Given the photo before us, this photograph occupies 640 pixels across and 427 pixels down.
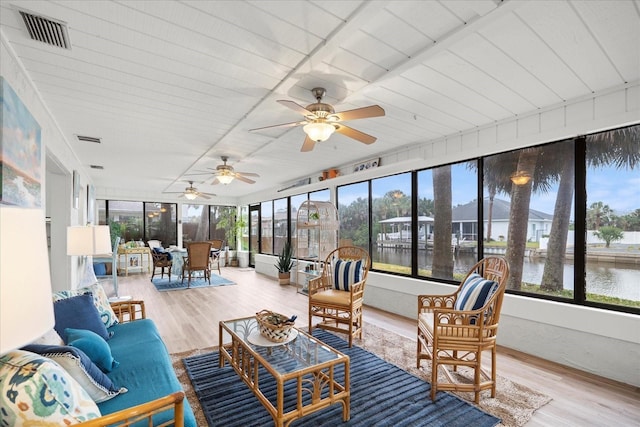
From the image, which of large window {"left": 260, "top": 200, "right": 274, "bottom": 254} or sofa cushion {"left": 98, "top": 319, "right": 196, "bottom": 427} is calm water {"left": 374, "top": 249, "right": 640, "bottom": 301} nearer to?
sofa cushion {"left": 98, "top": 319, "right": 196, "bottom": 427}

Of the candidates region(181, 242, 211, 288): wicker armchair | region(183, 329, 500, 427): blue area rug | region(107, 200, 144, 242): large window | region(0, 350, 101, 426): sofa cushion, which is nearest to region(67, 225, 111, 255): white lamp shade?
region(183, 329, 500, 427): blue area rug

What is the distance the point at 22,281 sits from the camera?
0.75 m

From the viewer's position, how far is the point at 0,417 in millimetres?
998

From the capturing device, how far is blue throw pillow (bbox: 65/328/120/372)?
5.86ft

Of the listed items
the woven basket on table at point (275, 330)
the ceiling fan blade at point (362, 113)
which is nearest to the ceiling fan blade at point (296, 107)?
the ceiling fan blade at point (362, 113)

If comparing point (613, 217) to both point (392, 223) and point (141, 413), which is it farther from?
point (141, 413)

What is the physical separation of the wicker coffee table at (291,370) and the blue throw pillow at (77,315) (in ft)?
3.26

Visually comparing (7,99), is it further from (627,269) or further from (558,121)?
(627,269)

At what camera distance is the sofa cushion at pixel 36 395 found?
102cm

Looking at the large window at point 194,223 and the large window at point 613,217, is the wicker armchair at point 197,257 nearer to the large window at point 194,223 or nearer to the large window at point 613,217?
the large window at point 194,223

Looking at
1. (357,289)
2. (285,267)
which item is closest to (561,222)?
(357,289)

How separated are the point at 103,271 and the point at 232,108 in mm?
7808

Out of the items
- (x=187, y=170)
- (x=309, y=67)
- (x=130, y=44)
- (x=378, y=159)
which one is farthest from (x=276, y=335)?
(x=187, y=170)

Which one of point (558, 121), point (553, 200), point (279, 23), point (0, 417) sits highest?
point (279, 23)
